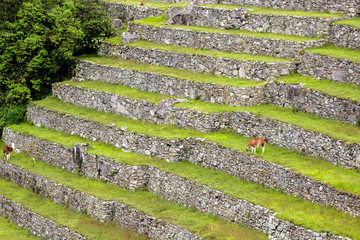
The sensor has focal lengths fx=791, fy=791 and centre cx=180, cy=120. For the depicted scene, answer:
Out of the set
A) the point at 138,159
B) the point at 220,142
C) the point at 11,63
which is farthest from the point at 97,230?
the point at 11,63

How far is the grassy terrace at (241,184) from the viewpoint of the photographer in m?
34.3

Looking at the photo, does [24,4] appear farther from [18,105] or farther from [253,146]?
[253,146]

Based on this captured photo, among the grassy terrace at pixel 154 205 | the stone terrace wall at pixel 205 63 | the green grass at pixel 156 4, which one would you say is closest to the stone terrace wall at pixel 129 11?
the green grass at pixel 156 4

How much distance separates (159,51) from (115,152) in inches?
357

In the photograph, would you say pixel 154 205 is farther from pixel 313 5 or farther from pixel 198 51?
pixel 313 5

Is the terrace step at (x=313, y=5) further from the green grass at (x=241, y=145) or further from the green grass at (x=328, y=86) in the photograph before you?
the green grass at (x=241, y=145)

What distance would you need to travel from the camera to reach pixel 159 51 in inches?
2058

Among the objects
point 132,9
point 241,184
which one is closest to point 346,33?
point 241,184

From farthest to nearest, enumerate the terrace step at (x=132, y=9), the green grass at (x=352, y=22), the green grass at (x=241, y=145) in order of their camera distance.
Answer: the terrace step at (x=132, y=9) < the green grass at (x=352, y=22) < the green grass at (x=241, y=145)

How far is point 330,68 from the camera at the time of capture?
144 feet

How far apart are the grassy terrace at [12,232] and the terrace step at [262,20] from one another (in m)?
18.5

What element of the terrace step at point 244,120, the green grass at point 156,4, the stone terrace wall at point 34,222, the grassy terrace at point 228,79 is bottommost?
the stone terrace wall at point 34,222

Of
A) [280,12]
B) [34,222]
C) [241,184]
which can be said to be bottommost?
[34,222]

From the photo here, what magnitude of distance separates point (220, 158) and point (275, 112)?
423 cm
